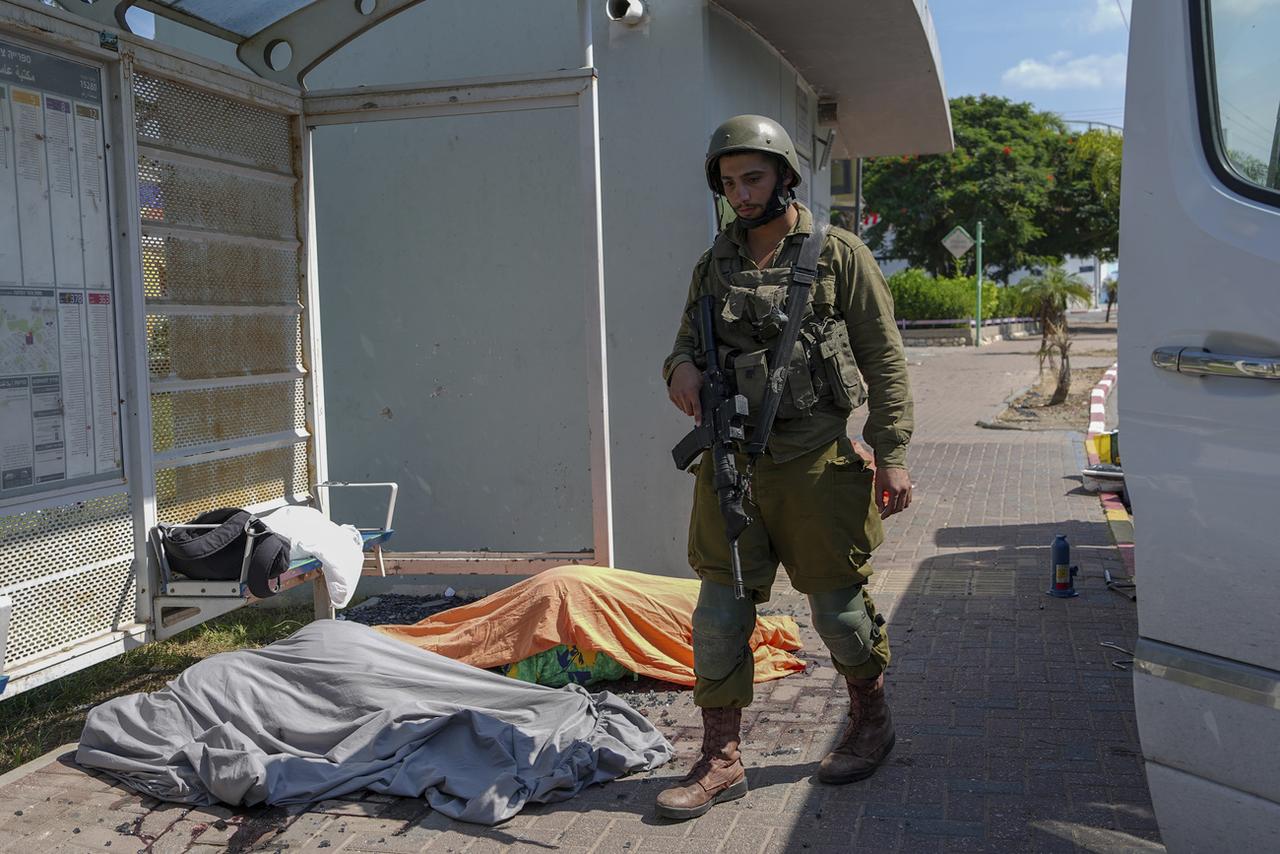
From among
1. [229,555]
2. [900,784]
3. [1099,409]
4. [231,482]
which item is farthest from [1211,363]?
[1099,409]

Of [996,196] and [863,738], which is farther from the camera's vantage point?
[996,196]

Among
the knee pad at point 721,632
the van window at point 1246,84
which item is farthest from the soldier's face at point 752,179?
the van window at point 1246,84

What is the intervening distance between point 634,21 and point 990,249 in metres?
44.2

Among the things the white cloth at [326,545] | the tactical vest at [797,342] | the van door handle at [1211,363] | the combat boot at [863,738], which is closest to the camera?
the van door handle at [1211,363]

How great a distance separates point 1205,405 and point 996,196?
46.8 metres

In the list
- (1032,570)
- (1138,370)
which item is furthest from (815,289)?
(1032,570)

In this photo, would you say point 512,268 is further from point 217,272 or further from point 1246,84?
point 1246,84

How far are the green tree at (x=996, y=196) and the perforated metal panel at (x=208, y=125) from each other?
4335cm

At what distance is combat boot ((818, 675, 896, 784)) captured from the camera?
372 centimetres

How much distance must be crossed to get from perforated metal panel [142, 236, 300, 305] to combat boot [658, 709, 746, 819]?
2.73 meters

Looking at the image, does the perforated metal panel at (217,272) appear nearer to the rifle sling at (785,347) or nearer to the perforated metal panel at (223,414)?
the perforated metal panel at (223,414)

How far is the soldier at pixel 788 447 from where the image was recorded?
3541mm

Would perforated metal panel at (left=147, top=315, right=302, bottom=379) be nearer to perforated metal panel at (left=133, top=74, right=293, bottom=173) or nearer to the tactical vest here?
perforated metal panel at (left=133, top=74, right=293, bottom=173)

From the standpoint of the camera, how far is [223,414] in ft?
16.7
